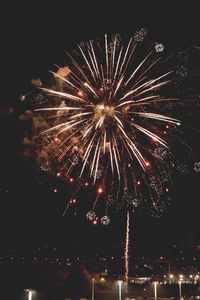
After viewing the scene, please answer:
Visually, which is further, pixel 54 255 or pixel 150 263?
pixel 150 263

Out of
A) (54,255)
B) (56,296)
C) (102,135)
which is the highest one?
(102,135)

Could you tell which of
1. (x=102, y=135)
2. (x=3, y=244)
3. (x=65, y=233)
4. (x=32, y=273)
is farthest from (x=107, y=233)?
(x=102, y=135)

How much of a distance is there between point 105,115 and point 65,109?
982 millimetres

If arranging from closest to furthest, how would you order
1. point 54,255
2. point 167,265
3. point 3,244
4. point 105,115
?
point 105,115 → point 3,244 → point 54,255 → point 167,265

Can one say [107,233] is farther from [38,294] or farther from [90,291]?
[38,294]

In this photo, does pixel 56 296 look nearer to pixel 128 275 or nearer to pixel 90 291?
pixel 90 291

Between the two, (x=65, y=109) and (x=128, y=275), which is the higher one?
(x=65, y=109)

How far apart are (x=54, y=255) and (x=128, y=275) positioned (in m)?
5.27

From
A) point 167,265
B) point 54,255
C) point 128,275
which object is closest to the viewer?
point 54,255

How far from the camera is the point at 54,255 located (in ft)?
69.2

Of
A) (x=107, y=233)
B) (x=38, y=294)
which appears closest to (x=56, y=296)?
(x=38, y=294)

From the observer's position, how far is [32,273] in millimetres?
19781

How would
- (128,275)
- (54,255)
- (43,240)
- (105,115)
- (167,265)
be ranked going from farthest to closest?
1. (167,265)
2. (128,275)
3. (54,255)
4. (43,240)
5. (105,115)

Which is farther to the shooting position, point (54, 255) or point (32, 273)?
point (54, 255)
